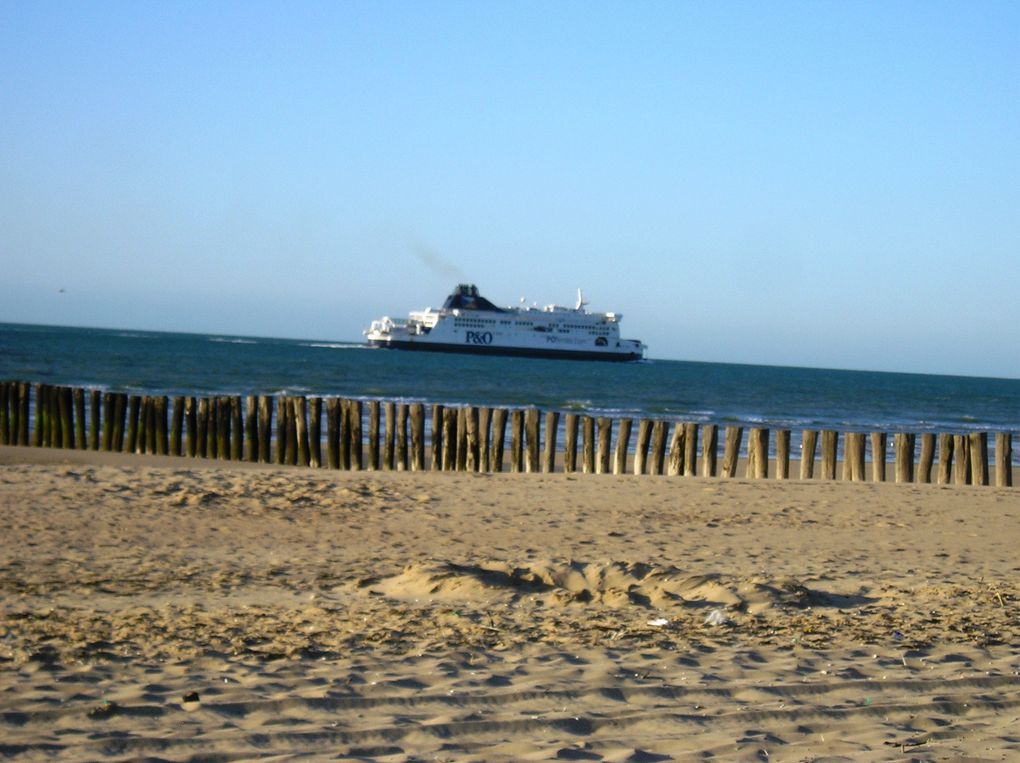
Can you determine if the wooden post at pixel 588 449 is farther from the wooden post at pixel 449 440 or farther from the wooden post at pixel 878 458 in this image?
the wooden post at pixel 878 458

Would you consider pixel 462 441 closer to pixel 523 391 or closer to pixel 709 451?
pixel 709 451

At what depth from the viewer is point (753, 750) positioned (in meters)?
3.87

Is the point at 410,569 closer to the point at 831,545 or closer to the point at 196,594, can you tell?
the point at 196,594

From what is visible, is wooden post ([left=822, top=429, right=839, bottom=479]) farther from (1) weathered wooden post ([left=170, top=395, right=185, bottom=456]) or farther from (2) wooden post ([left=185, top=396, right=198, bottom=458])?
(1) weathered wooden post ([left=170, top=395, right=185, bottom=456])

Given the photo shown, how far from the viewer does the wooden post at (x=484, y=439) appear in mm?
14039

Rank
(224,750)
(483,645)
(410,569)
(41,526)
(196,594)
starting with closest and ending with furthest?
(224,750) → (483,645) → (196,594) → (410,569) → (41,526)

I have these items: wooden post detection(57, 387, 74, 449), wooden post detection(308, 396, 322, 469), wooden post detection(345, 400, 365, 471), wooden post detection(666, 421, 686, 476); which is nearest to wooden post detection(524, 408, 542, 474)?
wooden post detection(666, 421, 686, 476)

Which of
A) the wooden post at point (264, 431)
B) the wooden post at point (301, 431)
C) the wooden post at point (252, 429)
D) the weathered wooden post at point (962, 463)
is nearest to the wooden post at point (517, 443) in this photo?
the wooden post at point (301, 431)

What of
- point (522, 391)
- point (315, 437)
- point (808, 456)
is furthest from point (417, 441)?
point (522, 391)

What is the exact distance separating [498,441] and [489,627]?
27.6 feet

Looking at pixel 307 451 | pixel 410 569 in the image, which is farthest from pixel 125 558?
pixel 307 451

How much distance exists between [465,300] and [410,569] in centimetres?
8594

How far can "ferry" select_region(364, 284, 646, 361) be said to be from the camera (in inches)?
3570

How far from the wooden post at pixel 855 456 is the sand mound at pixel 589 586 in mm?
6688
